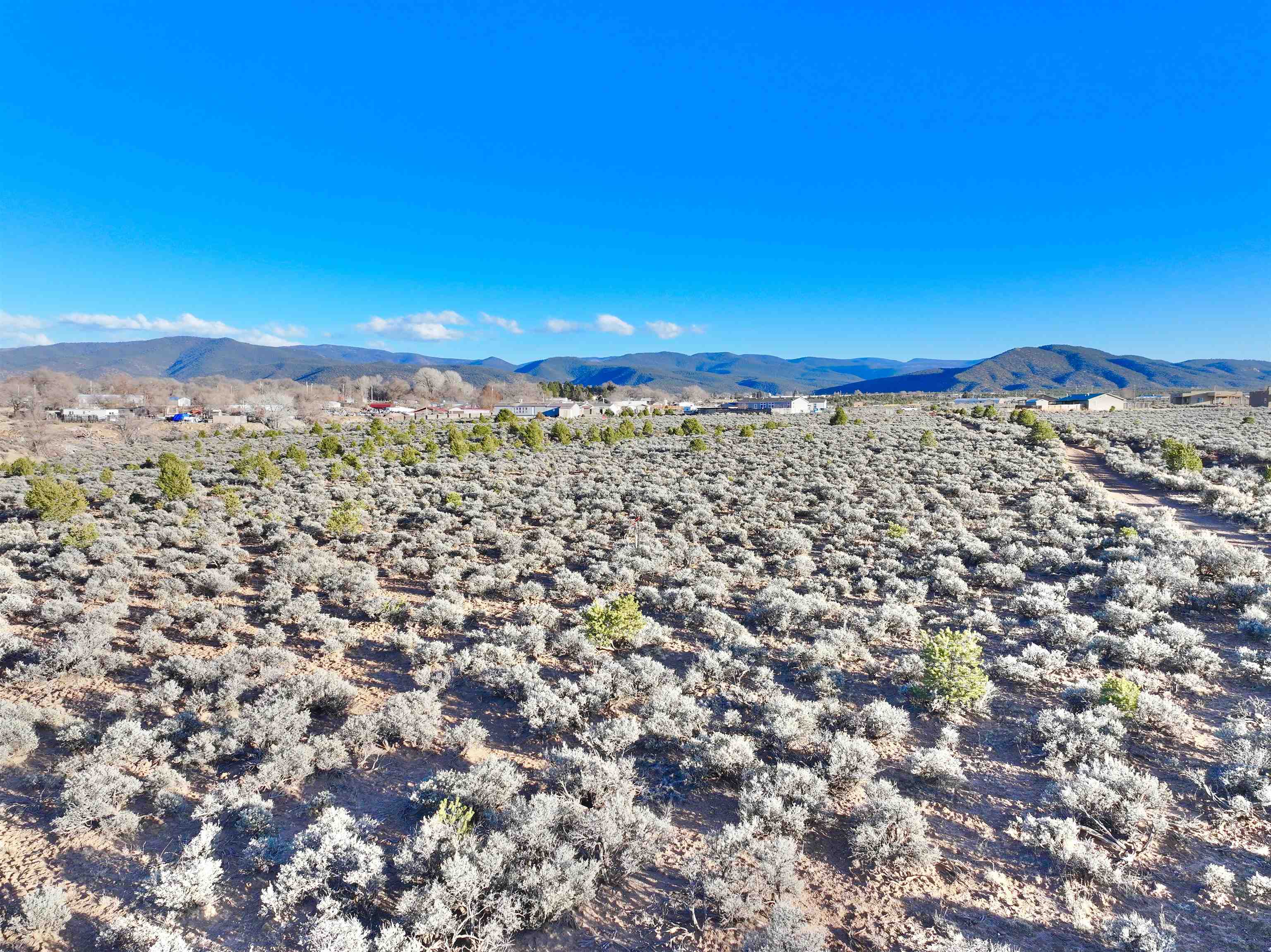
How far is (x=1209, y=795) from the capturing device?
5445 millimetres

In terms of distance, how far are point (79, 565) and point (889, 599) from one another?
16304 mm

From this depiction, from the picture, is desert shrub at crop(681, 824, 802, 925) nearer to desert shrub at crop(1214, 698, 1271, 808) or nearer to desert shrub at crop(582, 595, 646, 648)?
desert shrub at crop(582, 595, 646, 648)

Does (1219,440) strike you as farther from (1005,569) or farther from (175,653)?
(175,653)

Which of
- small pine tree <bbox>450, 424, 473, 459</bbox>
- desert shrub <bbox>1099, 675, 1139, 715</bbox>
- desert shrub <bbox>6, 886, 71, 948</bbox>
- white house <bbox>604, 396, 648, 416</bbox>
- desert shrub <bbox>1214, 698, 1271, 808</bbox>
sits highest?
white house <bbox>604, 396, 648, 416</bbox>

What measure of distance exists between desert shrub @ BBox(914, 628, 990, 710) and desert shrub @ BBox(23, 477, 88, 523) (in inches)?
811

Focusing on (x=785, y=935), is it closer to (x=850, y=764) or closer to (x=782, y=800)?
(x=782, y=800)

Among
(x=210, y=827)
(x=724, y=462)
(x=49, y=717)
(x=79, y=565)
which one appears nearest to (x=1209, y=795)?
(x=210, y=827)

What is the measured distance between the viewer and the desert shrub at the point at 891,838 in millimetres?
4832

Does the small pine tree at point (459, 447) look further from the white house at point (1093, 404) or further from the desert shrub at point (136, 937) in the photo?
the white house at point (1093, 404)

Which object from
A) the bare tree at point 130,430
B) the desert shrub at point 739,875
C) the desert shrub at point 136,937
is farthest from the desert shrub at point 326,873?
the bare tree at point 130,430

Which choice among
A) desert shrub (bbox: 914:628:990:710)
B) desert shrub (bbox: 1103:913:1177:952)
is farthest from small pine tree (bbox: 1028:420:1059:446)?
desert shrub (bbox: 1103:913:1177:952)

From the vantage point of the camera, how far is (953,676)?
23.5 ft

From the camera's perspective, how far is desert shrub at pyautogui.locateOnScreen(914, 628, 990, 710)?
7.09 m

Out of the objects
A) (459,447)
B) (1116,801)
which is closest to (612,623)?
(1116,801)
